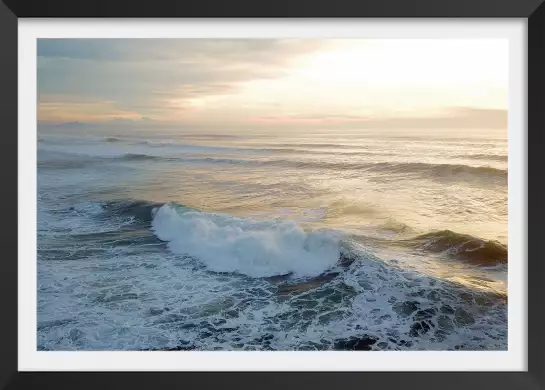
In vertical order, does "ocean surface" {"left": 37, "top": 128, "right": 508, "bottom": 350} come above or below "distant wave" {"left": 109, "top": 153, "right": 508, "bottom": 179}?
below

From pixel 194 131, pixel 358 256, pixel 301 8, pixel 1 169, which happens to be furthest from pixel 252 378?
pixel 194 131

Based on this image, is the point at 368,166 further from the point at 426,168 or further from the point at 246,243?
the point at 246,243

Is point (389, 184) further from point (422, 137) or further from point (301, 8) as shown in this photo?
point (301, 8)

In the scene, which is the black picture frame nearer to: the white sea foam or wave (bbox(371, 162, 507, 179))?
the white sea foam

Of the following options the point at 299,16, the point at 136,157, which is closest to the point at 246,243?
the point at 136,157

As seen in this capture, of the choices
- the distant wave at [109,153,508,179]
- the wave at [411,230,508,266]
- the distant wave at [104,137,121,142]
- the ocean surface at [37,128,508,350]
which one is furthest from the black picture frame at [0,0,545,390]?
the distant wave at [104,137,121,142]

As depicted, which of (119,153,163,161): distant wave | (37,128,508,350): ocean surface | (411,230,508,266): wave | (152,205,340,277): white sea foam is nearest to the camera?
(37,128,508,350): ocean surface

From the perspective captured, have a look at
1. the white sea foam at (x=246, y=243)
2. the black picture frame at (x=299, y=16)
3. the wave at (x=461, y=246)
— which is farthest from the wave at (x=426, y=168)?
the black picture frame at (x=299, y=16)
